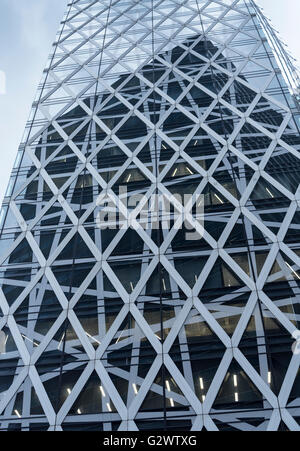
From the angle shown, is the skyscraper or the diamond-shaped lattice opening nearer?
the skyscraper

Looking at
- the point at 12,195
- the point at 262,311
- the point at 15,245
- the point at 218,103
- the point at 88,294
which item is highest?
the point at 218,103

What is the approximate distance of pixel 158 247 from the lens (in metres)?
17.8

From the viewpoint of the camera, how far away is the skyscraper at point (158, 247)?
14609 millimetres

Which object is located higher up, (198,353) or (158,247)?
(158,247)

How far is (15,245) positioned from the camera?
19.3 meters

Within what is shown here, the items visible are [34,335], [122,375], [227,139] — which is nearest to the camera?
[122,375]

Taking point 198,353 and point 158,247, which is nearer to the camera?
point 198,353

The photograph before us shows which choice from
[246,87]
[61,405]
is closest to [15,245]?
[61,405]

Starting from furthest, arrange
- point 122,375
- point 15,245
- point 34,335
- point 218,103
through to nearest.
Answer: point 218,103 → point 15,245 → point 34,335 → point 122,375

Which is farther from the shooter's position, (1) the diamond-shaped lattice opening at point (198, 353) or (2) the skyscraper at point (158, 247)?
(1) the diamond-shaped lattice opening at point (198, 353)

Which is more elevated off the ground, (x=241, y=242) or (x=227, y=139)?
(x=227, y=139)

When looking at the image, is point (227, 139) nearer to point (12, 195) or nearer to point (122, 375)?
point (12, 195)

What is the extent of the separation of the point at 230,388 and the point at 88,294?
17.8ft

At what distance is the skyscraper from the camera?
14609 millimetres
